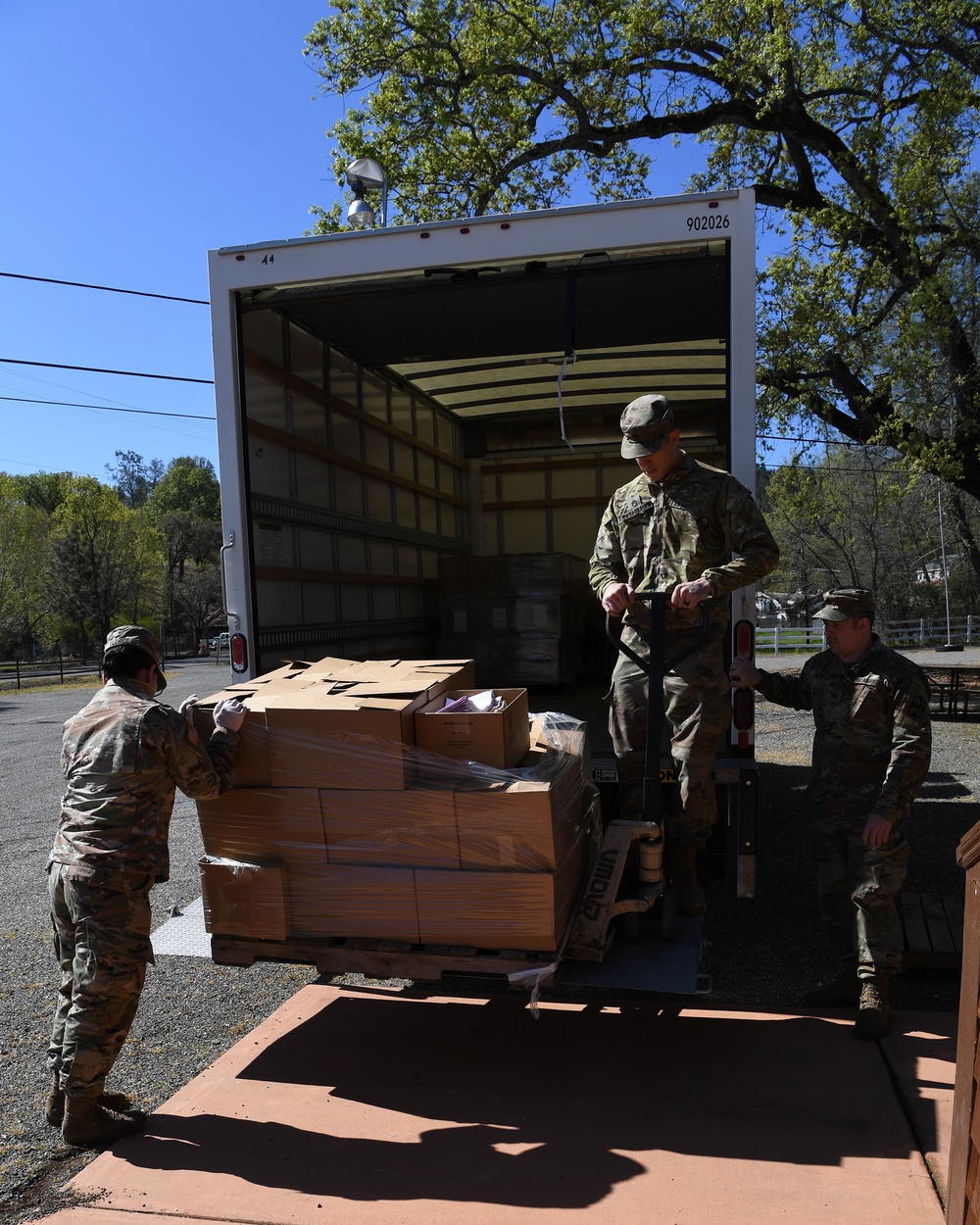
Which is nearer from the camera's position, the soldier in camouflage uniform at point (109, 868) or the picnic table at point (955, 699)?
the soldier in camouflage uniform at point (109, 868)

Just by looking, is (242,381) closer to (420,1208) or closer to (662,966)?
(662,966)

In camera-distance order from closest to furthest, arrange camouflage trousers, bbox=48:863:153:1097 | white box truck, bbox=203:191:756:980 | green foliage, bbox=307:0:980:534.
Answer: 1. camouflage trousers, bbox=48:863:153:1097
2. white box truck, bbox=203:191:756:980
3. green foliage, bbox=307:0:980:534

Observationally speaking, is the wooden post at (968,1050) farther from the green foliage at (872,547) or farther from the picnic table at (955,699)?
the green foliage at (872,547)

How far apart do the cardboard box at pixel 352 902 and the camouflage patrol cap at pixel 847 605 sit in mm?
1815

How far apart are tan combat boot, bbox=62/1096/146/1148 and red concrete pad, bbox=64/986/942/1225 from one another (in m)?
0.05

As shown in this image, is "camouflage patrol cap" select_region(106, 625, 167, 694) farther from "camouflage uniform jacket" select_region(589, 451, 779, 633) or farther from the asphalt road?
"camouflage uniform jacket" select_region(589, 451, 779, 633)

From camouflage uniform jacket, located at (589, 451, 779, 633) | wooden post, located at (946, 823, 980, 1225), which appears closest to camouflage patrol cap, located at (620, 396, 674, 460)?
camouflage uniform jacket, located at (589, 451, 779, 633)

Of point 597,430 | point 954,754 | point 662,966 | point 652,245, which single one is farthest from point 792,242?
point 662,966

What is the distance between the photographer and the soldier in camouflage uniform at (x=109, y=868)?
2.78 metres

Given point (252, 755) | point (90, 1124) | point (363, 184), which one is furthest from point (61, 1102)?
point (363, 184)

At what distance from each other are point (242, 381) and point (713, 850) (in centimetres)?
304

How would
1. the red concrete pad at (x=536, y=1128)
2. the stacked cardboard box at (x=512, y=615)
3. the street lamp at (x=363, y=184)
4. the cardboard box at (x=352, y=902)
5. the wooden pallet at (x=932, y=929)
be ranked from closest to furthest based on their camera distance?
1. the red concrete pad at (x=536, y=1128)
2. the cardboard box at (x=352, y=902)
3. the wooden pallet at (x=932, y=929)
4. the street lamp at (x=363, y=184)
5. the stacked cardboard box at (x=512, y=615)

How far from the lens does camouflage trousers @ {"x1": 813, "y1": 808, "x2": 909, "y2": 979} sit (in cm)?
330

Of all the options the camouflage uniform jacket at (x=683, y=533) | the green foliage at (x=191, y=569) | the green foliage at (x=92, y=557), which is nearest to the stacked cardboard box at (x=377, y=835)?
the camouflage uniform jacket at (x=683, y=533)
